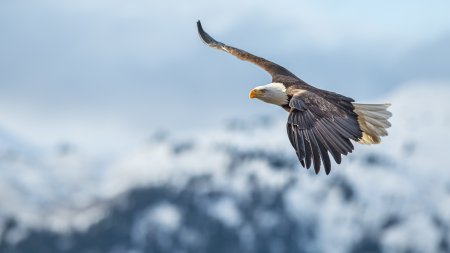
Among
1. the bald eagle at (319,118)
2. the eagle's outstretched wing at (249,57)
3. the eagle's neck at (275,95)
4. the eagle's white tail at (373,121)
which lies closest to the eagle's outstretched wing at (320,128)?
the bald eagle at (319,118)

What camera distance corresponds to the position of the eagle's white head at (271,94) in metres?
24.8

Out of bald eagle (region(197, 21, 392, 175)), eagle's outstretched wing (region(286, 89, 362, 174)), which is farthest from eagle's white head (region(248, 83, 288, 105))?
eagle's outstretched wing (region(286, 89, 362, 174))

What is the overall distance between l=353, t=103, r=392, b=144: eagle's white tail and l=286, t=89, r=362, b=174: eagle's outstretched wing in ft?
5.17

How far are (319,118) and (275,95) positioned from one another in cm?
274

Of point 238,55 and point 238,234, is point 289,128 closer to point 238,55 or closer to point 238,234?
point 238,55

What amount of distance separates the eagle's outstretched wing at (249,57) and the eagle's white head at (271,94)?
4.19 ft

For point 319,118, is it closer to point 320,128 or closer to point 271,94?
point 320,128

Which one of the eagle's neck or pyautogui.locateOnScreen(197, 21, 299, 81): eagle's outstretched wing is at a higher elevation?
pyautogui.locateOnScreen(197, 21, 299, 81): eagle's outstretched wing

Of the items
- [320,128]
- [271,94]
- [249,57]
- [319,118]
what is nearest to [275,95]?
[271,94]

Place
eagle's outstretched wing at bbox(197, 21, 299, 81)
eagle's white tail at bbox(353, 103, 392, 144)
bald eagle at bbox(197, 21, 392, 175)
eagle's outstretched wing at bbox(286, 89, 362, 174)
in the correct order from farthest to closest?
eagle's outstretched wing at bbox(197, 21, 299, 81) → eagle's white tail at bbox(353, 103, 392, 144) → bald eagle at bbox(197, 21, 392, 175) → eagle's outstretched wing at bbox(286, 89, 362, 174)

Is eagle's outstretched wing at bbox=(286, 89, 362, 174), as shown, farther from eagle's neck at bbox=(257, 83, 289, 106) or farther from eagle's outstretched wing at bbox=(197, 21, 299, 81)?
eagle's outstretched wing at bbox=(197, 21, 299, 81)

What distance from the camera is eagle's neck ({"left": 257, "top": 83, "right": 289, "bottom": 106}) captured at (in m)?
24.7

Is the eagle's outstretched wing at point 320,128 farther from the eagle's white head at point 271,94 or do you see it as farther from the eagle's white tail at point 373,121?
the eagle's white tail at point 373,121

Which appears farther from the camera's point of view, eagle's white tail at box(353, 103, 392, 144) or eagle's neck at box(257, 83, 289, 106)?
eagle's white tail at box(353, 103, 392, 144)
